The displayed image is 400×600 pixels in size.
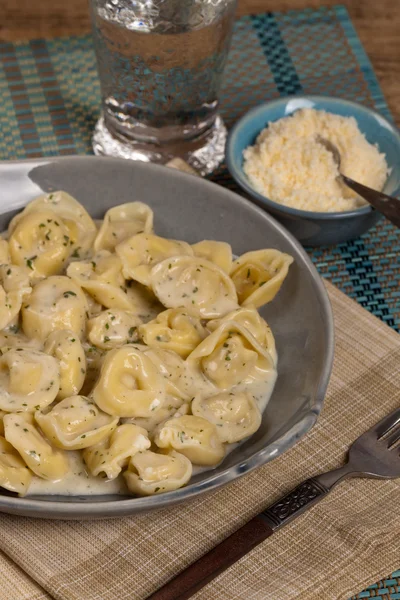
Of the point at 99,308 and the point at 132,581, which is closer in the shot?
the point at 132,581

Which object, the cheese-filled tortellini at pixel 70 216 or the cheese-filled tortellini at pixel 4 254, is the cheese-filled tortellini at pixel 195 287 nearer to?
the cheese-filled tortellini at pixel 70 216

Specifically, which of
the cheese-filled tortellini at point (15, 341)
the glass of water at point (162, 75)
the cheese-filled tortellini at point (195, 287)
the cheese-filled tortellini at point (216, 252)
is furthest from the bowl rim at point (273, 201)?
the cheese-filled tortellini at point (15, 341)

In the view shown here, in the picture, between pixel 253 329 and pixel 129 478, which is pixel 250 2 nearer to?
pixel 253 329

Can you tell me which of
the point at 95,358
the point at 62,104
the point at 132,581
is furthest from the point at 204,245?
the point at 62,104

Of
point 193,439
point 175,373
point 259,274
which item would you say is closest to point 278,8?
point 259,274

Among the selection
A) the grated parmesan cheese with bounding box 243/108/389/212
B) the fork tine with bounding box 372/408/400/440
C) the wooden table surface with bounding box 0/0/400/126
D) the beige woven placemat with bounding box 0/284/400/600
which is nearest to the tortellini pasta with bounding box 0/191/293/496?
the beige woven placemat with bounding box 0/284/400/600

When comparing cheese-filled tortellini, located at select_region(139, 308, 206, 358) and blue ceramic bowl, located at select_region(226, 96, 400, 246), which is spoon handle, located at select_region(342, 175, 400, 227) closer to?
blue ceramic bowl, located at select_region(226, 96, 400, 246)
